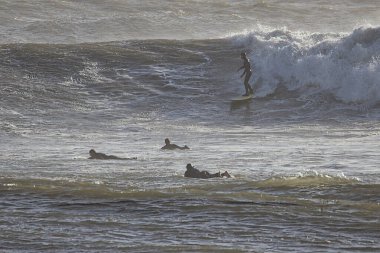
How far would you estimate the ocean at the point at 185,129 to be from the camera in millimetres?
10531

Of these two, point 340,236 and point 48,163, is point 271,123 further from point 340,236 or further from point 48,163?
point 340,236

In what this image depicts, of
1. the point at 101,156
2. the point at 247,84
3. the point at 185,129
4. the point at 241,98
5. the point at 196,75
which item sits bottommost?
the point at 101,156

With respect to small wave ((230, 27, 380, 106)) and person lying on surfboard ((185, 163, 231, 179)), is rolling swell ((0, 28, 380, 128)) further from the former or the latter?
person lying on surfboard ((185, 163, 231, 179))

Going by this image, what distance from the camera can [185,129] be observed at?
21359 mm

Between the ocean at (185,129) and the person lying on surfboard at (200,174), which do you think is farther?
the person lying on surfboard at (200,174)

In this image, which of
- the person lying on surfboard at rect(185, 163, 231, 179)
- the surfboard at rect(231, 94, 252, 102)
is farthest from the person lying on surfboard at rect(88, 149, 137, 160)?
the surfboard at rect(231, 94, 252, 102)

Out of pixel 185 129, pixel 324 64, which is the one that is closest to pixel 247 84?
pixel 324 64

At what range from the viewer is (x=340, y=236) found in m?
10.0

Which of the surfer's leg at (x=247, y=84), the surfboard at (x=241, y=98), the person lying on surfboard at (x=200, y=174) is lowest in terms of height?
the person lying on surfboard at (x=200, y=174)

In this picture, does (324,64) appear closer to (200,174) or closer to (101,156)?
(101,156)

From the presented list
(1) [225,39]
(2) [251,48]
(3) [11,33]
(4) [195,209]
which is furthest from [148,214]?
(3) [11,33]

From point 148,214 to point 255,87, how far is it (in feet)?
50.3

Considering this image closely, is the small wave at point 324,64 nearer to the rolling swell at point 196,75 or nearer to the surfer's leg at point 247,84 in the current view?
the rolling swell at point 196,75

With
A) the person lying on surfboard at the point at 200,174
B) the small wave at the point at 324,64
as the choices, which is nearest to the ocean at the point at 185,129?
the small wave at the point at 324,64
